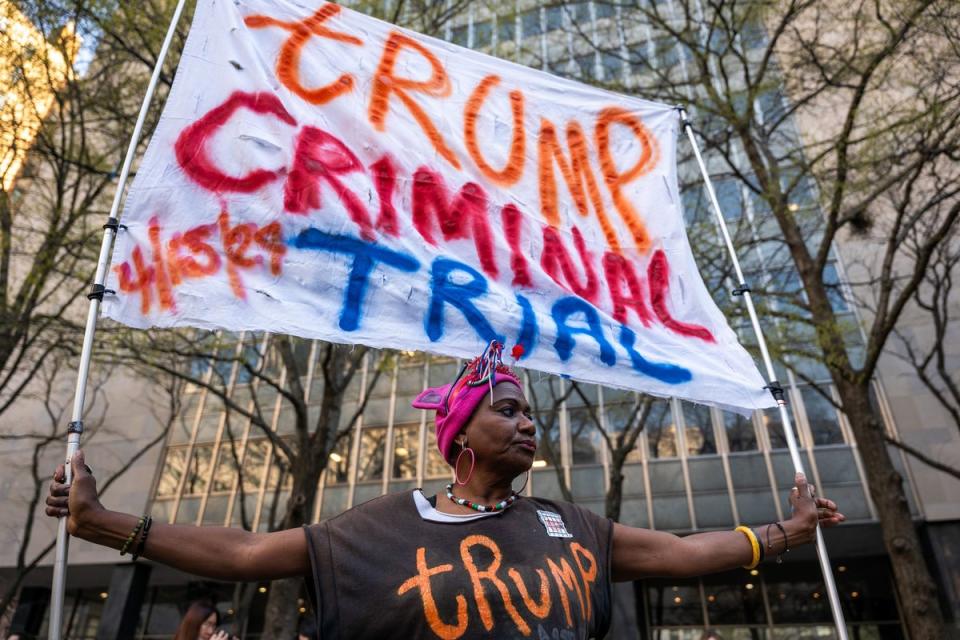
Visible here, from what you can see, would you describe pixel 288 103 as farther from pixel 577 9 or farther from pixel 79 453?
pixel 577 9

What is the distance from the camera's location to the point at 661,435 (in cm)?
1666

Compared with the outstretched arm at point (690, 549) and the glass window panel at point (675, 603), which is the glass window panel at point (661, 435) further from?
the outstretched arm at point (690, 549)

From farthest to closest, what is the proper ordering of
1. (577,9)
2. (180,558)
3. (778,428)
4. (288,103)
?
→ 1. (577,9)
2. (778,428)
3. (288,103)
4. (180,558)

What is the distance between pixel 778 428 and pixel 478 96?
14.4 metres

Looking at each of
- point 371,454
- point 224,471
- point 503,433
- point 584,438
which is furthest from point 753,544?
point 224,471

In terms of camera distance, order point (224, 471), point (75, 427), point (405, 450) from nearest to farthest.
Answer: point (75, 427) → point (405, 450) → point (224, 471)

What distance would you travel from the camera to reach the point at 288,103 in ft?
11.5

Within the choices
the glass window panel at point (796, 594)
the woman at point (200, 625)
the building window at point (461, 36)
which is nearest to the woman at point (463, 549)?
the woman at point (200, 625)

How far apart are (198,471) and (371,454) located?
5370 millimetres

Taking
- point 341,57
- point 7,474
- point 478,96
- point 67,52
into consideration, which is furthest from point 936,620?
point 7,474

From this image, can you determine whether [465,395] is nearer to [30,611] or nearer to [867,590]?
[867,590]

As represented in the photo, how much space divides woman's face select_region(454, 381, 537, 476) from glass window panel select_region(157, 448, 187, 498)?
19.7 m

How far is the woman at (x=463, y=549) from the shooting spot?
6.16 feet

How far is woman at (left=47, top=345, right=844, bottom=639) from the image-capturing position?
1.88 meters
